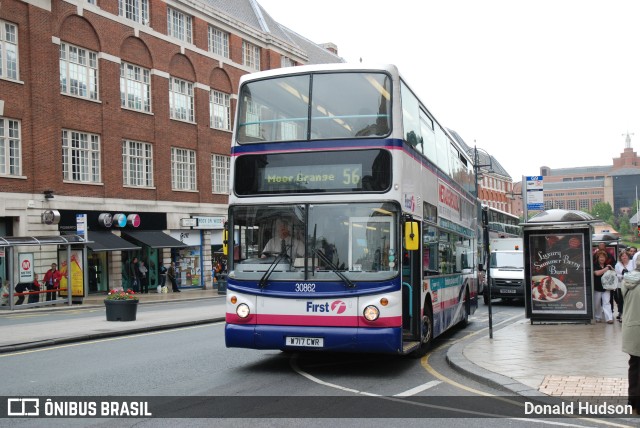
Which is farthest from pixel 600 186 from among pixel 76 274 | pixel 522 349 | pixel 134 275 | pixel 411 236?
pixel 411 236

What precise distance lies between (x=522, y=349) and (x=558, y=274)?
4.98m

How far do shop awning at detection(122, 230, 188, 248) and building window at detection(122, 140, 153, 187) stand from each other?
8.19ft

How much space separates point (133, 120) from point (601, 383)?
103 feet

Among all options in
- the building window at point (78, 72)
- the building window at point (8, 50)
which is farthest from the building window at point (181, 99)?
the building window at point (8, 50)

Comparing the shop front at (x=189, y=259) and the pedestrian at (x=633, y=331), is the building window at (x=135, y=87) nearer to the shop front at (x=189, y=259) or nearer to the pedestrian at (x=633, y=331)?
the shop front at (x=189, y=259)

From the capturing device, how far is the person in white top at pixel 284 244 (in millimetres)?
9602

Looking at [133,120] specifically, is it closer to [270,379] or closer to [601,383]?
[270,379]

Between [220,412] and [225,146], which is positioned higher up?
[225,146]

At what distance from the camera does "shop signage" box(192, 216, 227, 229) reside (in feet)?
132

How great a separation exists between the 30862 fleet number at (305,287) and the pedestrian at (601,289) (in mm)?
9022

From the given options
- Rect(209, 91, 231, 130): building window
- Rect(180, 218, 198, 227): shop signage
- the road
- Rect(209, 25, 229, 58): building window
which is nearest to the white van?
the road

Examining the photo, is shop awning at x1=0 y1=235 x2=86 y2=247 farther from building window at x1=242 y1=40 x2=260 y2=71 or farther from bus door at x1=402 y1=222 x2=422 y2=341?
building window at x1=242 y1=40 x2=260 y2=71

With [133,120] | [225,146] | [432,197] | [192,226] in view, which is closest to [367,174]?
[432,197]

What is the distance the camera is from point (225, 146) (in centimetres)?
4391
